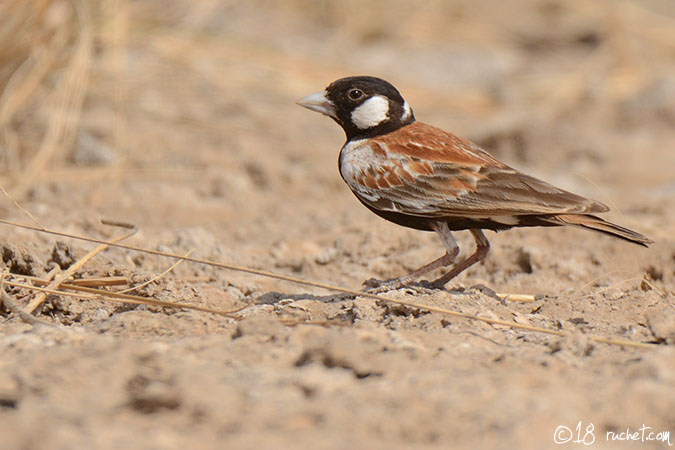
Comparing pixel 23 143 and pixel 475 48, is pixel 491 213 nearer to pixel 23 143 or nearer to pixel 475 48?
pixel 23 143

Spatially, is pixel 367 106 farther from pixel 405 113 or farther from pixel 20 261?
pixel 20 261

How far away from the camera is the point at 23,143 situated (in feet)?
22.3

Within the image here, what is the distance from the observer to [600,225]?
3.68m

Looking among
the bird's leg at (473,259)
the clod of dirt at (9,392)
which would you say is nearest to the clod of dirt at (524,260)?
the bird's leg at (473,259)

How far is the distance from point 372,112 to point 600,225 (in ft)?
4.12

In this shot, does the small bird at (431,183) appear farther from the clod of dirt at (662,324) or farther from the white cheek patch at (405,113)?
the clod of dirt at (662,324)

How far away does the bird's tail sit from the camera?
3.61 meters

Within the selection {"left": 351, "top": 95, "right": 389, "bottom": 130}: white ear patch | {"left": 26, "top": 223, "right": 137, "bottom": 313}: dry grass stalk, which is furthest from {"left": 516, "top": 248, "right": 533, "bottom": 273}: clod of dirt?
{"left": 26, "top": 223, "right": 137, "bottom": 313}: dry grass stalk

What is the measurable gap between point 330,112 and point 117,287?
1.37 metres

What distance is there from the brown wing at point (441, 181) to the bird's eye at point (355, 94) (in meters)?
0.26

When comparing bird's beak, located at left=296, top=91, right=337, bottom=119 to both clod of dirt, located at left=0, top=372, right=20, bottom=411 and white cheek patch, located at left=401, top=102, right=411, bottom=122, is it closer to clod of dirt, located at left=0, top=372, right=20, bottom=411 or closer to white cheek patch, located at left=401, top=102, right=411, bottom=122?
white cheek patch, located at left=401, top=102, right=411, bottom=122

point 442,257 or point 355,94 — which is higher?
point 355,94

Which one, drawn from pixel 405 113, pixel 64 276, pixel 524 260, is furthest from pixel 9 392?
pixel 524 260

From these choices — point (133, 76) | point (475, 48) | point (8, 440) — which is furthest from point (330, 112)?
point (475, 48)
